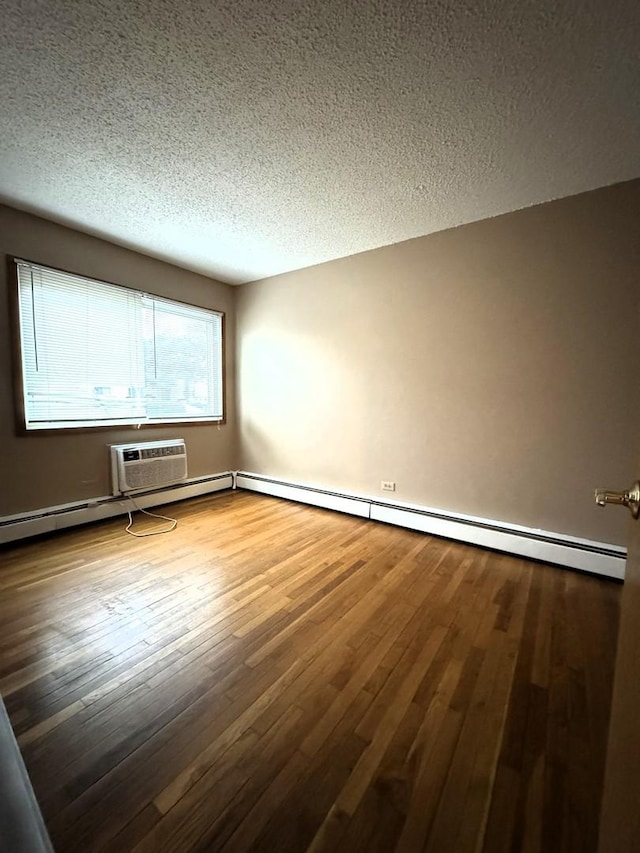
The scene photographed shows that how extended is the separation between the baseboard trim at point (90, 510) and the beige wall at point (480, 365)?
1.18 m

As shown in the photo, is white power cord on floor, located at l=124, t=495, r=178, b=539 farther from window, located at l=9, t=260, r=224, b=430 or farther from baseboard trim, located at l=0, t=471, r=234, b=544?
window, located at l=9, t=260, r=224, b=430

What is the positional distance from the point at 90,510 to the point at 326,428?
91.6 inches

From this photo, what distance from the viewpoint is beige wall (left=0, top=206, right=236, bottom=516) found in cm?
253

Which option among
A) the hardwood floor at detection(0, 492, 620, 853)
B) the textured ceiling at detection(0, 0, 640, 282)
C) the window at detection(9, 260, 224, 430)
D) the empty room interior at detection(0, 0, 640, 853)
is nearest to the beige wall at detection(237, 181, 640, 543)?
the empty room interior at detection(0, 0, 640, 853)

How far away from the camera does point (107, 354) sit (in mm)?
3078

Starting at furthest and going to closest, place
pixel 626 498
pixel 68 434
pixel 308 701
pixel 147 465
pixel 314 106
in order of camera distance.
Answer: pixel 147 465 < pixel 68 434 < pixel 314 106 < pixel 308 701 < pixel 626 498

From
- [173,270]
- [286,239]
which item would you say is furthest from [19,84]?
[173,270]

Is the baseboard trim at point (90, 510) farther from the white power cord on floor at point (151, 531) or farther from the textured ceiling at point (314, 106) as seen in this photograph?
the textured ceiling at point (314, 106)

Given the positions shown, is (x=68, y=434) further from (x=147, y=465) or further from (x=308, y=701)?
(x=308, y=701)

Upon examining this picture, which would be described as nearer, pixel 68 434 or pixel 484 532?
pixel 484 532

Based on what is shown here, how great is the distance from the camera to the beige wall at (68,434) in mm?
2527

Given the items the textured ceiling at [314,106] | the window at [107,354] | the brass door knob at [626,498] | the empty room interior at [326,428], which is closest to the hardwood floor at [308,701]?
the empty room interior at [326,428]

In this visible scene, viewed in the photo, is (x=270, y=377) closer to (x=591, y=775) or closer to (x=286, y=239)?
(x=286, y=239)

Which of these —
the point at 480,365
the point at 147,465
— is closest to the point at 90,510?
the point at 147,465
